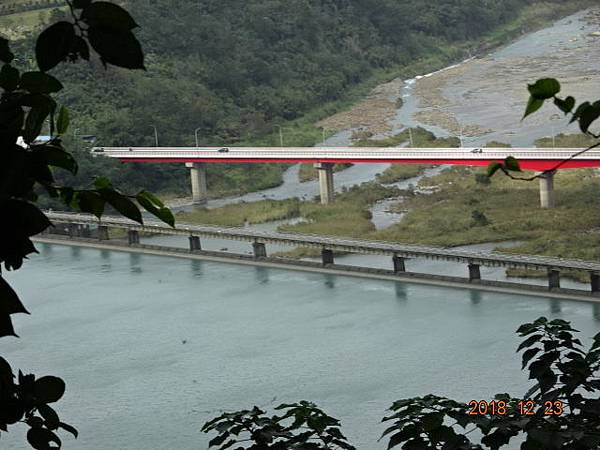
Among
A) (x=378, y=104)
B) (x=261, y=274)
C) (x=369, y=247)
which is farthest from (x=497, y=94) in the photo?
(x=261, y=274)

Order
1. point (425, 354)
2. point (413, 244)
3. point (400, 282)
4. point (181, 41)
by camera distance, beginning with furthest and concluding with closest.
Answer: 1. point (181, 41)
2. point (413, 244)
3. point (400, 282)
4. point (425, 354)

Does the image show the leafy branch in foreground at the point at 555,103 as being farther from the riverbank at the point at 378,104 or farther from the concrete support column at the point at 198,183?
the concrete support column at the point at 198,183

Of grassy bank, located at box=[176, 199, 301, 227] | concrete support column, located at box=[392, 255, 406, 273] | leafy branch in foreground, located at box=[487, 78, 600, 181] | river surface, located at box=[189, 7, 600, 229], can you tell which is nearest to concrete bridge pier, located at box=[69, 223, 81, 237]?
grassy bank, located at box=[176, 199, 301, 227]

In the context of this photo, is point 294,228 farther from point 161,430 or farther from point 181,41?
point 181,41

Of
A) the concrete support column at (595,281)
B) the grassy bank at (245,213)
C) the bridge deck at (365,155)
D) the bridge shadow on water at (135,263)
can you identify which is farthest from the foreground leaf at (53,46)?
the grassy bank at (245,213)

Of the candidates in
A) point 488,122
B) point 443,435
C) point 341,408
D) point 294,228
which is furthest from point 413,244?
point 443,435
